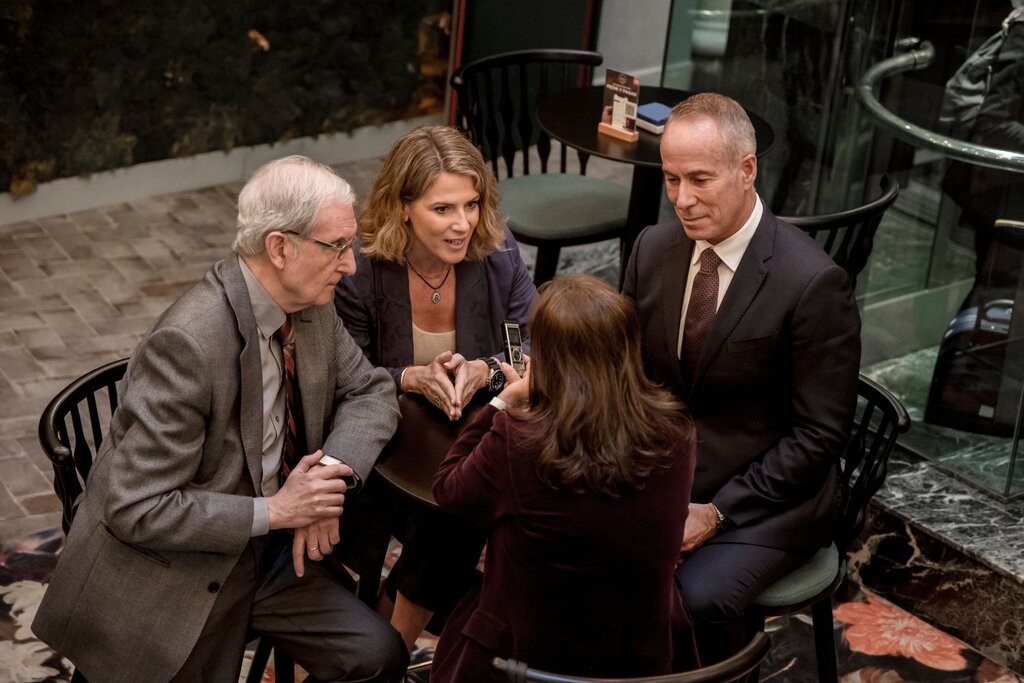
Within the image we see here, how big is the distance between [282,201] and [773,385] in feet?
3.71

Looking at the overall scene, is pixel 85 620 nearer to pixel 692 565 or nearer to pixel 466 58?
pixel 692 565

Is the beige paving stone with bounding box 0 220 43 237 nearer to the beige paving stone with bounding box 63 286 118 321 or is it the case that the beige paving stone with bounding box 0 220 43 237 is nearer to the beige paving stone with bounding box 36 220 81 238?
the beige paving stone with bounding box 36 220 81 238

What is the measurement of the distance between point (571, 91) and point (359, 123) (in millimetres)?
2090

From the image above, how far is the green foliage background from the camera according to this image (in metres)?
5.68

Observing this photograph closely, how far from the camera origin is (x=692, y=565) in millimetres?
2828

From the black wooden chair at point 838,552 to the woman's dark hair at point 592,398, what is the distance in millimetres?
728

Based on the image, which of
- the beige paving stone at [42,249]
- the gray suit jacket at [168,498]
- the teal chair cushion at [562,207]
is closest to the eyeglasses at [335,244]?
the gray suit jacket at [168,498]

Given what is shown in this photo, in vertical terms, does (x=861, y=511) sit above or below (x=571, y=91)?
below

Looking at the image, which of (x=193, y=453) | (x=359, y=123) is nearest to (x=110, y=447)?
(x=193, y=453)

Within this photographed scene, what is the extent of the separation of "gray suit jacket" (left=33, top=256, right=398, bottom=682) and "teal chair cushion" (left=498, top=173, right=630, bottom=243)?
2.12 m

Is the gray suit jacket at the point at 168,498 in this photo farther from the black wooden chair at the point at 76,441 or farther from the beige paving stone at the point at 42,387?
the beige paving stone at the point at 42,387

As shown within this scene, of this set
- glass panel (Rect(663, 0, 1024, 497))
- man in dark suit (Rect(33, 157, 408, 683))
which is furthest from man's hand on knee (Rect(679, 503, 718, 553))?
glass panel (Rect(663, 0, 1024, 497))

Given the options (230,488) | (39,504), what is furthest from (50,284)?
(230,488)

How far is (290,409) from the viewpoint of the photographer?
9.06 ft
